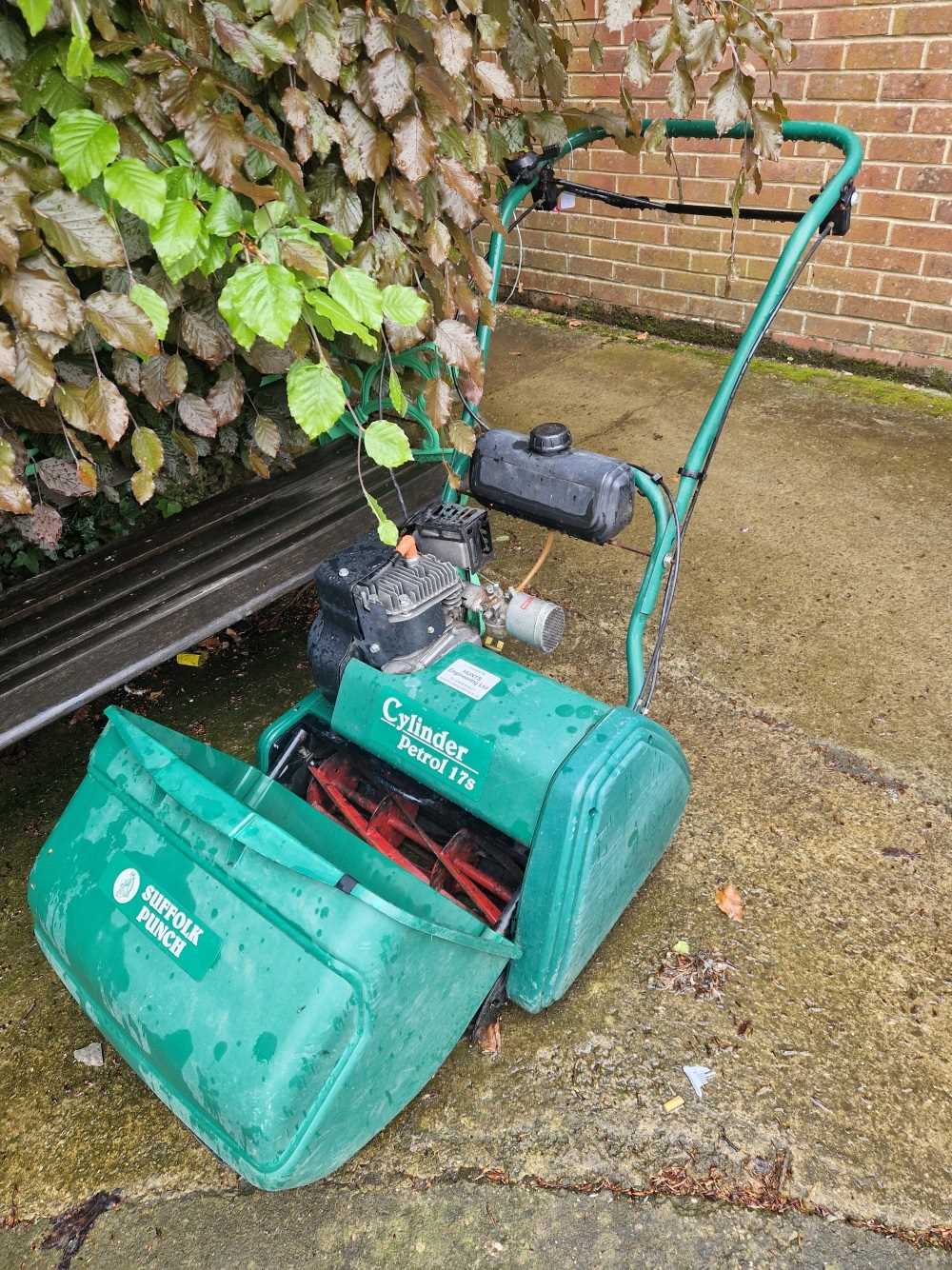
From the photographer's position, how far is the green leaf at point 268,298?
1.36m

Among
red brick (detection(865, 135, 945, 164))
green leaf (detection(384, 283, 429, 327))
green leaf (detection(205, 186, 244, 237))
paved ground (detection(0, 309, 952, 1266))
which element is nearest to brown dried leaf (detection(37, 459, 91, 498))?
green leaf (detection(205, 186, 244, 237))

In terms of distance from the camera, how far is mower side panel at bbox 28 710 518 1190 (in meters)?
1.32

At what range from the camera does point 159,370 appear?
5.52 feet

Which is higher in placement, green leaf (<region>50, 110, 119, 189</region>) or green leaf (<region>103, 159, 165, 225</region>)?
green leaf (<region>50, 110, 119, 189</region>)

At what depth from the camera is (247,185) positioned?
1375mm

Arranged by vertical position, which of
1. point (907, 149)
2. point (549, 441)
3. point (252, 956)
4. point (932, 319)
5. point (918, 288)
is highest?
point (907, 149)

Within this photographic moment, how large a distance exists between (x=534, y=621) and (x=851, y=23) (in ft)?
10.4

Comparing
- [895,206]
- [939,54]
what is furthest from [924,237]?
[939,54]

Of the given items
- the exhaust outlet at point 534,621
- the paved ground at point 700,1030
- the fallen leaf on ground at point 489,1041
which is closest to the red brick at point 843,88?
the paved ground at point 700,1030

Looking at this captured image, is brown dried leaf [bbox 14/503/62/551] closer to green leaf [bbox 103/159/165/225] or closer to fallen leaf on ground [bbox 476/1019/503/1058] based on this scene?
green leaf [bbox 103/159/165/225]

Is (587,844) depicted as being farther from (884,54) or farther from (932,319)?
(884,54)

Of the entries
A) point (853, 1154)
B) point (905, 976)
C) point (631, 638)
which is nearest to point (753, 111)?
point (631, 638)

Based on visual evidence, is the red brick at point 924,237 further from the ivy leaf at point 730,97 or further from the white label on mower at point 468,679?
the white label on mower at point 468,679

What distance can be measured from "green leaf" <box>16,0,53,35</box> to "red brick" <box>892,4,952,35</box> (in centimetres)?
344
